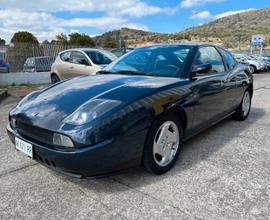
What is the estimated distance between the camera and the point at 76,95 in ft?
8.85

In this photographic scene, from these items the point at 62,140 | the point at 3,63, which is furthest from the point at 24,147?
the point at 3,63

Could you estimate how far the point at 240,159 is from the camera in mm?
3240

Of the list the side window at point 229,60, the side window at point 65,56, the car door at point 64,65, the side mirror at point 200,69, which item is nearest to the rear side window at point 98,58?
the car door at point 64,65

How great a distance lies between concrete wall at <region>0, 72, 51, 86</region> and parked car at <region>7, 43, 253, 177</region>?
883 cm

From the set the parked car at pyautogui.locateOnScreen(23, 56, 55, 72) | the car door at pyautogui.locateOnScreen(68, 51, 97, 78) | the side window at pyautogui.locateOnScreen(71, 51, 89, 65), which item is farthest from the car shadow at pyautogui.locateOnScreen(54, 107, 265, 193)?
the parked car at pyautogui.locateOnScreen(23, 56, 55, 72)

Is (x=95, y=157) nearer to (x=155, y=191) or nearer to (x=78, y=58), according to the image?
(x=155, y=191)

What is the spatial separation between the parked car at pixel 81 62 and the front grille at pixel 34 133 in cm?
502

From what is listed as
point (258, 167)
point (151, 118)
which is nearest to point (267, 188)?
point (258, 167)

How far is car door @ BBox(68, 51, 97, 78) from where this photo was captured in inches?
309

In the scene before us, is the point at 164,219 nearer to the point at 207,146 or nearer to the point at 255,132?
the point at 207,146

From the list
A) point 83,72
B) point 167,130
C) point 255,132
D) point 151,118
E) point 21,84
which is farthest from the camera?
point 21,84

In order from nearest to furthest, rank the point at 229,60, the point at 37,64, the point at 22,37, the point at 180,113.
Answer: the point at 180,113 → the point at 229,60 → the point at 37,64 → the point at 22,37

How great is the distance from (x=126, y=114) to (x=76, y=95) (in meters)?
0.65

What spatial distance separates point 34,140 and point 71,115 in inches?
17.8
